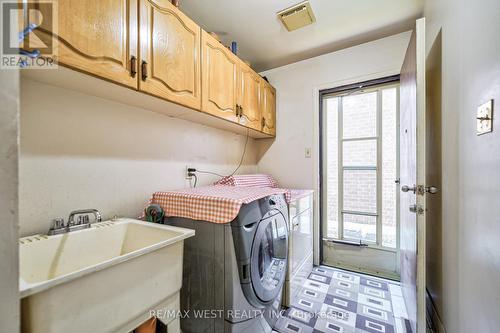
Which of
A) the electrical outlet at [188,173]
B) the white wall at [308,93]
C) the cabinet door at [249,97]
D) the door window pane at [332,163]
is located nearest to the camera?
the electrical outlet at [188,173]

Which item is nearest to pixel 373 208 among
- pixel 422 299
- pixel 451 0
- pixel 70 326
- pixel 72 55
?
pixel 422 299

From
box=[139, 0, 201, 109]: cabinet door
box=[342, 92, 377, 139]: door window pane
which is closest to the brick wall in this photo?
box=[342, 92, 377, 139]: door window pane

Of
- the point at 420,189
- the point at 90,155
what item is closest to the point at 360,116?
the point at 420,189

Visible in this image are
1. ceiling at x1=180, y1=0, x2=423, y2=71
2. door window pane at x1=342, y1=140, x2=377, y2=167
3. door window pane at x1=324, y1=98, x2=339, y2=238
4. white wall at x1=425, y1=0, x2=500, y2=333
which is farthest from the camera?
door window pane at x1=324, y1=98, x2=339, y2=238

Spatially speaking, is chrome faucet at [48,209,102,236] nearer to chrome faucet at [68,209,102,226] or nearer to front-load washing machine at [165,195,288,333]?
chrome faucet at [68,209,102,226]

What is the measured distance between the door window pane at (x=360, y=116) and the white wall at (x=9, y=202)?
2.57 m

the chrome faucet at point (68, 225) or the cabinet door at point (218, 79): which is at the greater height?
the cabinet door at point (218, 79)

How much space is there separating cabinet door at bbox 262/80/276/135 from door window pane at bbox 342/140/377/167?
882 mm

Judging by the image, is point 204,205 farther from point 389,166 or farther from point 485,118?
point 389,166

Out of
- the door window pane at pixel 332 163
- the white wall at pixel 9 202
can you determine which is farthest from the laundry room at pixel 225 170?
the door window pane at pixel 332 163

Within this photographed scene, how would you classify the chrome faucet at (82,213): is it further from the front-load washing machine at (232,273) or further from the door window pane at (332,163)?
the door window pane at (332,163)

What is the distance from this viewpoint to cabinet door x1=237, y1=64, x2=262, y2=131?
6.19 ft

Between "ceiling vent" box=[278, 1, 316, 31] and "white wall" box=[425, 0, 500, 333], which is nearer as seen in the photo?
"white wall" box=[425, 0, 500, 333]

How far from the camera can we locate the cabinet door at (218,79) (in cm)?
149
